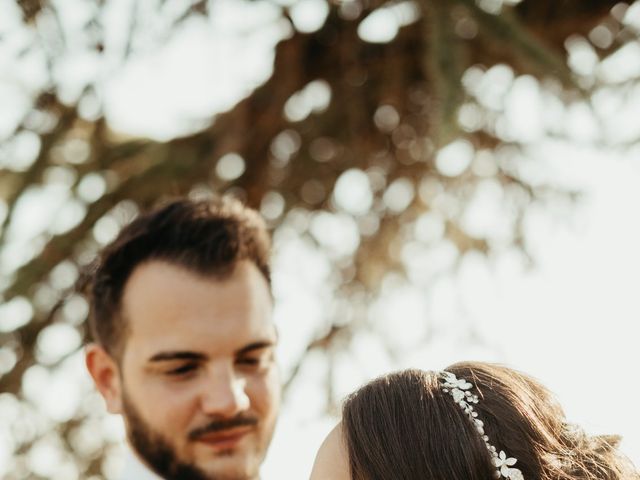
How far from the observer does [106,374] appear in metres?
3.24

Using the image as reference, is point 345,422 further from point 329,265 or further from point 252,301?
point 329,265

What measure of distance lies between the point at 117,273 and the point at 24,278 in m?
1.09

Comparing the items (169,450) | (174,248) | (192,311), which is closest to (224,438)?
(169,450)

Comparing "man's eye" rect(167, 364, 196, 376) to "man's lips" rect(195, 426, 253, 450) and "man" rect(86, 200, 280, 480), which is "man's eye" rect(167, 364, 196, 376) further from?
"man's lips" rect(195, 426, 253, 450)

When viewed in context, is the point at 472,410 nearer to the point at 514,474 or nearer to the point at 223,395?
the point at 514,474

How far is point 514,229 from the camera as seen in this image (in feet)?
16.0

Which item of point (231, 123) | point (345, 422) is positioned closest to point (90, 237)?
point (231, 123)

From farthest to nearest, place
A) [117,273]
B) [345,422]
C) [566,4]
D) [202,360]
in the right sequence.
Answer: [566,4]
[117,273]
[202,360]
[345,422]

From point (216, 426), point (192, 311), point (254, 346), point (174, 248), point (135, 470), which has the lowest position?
point (135, 470)

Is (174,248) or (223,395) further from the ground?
(174,248)

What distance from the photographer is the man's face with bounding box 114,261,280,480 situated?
3.01 meters

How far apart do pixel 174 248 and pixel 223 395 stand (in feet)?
1.63

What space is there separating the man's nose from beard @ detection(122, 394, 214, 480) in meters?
0.16

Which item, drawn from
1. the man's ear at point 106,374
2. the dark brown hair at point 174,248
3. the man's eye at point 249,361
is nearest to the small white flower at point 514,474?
the man's eye at point 249,361
